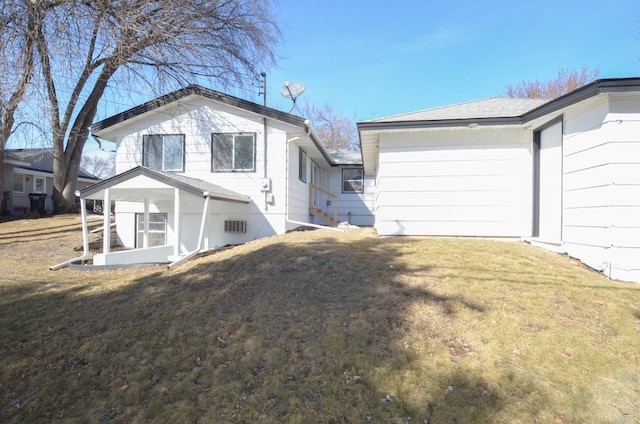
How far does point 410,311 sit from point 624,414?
2001mm

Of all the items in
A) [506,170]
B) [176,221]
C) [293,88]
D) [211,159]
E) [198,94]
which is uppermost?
[293,88]

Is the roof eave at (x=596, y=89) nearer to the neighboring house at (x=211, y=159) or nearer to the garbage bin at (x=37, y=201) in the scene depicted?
the neighboring house at (x=211, y=159)

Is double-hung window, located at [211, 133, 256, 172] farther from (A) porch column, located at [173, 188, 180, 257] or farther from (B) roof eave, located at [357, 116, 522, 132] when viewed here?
(B) roof eave, located at [357, 116, 522, 132]

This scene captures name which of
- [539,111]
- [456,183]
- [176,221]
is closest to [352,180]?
[456,183]

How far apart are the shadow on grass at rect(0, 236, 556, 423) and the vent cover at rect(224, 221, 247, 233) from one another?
4584 millimetres

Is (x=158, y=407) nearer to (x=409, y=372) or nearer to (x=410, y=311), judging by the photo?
(x=409, y=372)

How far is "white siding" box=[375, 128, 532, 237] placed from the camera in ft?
25.6

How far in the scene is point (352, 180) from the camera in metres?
16.4

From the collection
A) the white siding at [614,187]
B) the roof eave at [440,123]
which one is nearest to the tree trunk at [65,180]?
the roof eave at [440,123]

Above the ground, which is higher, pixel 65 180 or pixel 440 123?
pixel 440 123

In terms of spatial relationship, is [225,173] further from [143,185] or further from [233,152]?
[143,185]

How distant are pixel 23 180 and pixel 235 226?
16.2 metres

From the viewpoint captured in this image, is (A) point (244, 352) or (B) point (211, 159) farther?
(B) point (211, 159)

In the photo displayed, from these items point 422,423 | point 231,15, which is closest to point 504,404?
point 422,423
